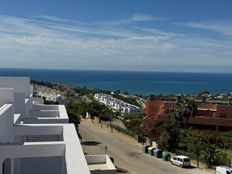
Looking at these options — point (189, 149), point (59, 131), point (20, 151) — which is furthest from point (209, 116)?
point (20, 151)

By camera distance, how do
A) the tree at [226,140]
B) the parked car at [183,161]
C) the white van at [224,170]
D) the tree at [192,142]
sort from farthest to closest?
the tree at [226,140]
the tree at [192,142]
the parked car at [183,161]
the white van at [224,170]

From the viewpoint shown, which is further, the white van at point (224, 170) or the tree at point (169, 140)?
the tree at point (169, 140)

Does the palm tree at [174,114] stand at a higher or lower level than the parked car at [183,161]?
higher

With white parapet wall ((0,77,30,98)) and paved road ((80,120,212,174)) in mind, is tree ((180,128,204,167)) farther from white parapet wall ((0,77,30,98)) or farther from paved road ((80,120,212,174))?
white parapet wall ((0,77,30,98))

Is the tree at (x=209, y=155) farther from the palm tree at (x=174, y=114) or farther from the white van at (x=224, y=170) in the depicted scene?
the palm tree at (x=174, y=114)

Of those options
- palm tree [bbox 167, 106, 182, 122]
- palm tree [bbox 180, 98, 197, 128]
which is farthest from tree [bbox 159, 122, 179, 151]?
palm tree [bbox 180, 98, 197, 128]

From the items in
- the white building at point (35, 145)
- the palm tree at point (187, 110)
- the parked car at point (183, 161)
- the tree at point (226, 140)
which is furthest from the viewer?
the palm tree at point (187, 110)

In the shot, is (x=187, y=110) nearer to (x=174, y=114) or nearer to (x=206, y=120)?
(x=174, y=114)

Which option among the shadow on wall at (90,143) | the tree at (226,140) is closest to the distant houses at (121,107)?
the shadow on wall at (90,143)
